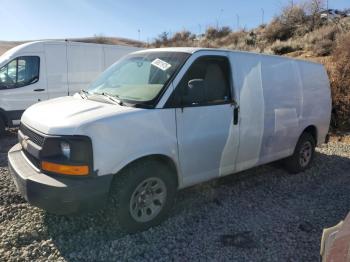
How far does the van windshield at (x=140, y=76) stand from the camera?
4289 millimetres

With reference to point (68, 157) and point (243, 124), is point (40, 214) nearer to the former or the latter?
point (68, 157)

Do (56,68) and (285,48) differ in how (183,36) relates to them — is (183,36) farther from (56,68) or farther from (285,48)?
(56,68)

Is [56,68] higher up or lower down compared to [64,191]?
higher up

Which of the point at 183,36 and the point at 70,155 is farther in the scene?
the point at 183,36

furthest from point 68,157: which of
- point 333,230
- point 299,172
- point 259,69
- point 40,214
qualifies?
point 299,172

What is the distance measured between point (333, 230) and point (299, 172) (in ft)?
13.9

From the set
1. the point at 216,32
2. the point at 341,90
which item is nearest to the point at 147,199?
the point at 341,90

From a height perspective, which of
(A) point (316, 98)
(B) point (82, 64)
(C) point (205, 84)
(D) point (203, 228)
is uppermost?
(B) point (82, 64)

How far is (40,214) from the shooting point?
4.52 meters

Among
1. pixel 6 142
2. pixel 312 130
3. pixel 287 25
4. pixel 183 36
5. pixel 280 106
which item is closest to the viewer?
pixel 280 106

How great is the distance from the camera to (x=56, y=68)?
9.95m

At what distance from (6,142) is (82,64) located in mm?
3104

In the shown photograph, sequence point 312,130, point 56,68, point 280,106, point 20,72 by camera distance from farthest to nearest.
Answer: point 56,68, point 20,72, point 312,130, point 280,106

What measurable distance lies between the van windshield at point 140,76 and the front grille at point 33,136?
94cm
